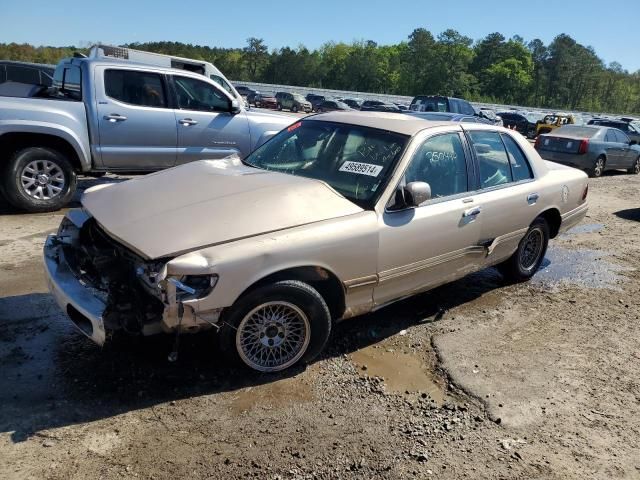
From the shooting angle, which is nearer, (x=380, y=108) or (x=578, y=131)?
(x=578, y=131)

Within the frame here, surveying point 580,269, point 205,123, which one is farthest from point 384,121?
point 205,123

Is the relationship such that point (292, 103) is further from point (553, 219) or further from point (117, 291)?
point (117, 291)

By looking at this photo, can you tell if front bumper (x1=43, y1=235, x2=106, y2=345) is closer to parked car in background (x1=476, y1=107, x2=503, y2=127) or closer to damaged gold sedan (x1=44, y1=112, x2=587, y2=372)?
damaged gold sedan (x1=44, y1=112, x2=587, y2=372)

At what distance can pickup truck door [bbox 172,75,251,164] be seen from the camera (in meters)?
7.90

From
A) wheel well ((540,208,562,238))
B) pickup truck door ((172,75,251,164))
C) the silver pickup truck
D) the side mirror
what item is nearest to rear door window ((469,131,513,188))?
wheel well ((540,208,562,238))

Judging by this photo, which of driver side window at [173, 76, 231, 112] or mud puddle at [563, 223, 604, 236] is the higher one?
driver side window at [173, 76, 231, 112]

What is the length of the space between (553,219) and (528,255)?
0.47m

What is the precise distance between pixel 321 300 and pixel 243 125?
5500 mm

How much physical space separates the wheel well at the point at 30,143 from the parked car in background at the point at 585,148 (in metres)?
12.0

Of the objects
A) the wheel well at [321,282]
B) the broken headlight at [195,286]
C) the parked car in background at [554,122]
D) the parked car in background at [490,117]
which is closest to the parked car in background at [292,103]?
the parked car in background at [490,117]

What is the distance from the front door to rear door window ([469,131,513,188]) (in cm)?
23

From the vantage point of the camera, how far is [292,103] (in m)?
41.2

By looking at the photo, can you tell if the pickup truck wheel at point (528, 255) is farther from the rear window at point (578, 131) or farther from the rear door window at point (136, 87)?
the rear window at point (578, 131)

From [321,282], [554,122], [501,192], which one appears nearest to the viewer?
[321,282]
